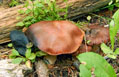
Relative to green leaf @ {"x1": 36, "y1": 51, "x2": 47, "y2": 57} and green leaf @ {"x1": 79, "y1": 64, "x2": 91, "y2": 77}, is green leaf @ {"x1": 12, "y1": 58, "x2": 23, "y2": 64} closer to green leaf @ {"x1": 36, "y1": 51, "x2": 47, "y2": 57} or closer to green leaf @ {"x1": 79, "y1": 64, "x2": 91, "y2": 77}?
green leaf @ {"x1": 36, "y1": 51, "x2": 47, "y2": 57}

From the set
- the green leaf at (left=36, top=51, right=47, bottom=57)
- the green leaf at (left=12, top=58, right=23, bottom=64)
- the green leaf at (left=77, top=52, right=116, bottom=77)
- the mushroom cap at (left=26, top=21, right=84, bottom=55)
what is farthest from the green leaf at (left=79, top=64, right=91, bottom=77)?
the green leaf at (left=12, top=58, right=23, bottom=64)

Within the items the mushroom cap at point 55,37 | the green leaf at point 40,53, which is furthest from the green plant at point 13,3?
A: the green leaf at point 40,53

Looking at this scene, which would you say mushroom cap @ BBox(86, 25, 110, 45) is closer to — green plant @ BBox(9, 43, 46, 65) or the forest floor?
the forest floor

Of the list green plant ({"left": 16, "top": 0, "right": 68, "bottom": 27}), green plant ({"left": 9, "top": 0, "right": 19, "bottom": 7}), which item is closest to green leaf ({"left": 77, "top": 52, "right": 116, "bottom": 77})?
green plant ({"left": 16, "top": 0, "right": 68, "bottom": 27})

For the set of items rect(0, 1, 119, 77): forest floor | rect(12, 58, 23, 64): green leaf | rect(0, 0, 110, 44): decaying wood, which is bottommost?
rect(0, 1, 119, 77): forest floor

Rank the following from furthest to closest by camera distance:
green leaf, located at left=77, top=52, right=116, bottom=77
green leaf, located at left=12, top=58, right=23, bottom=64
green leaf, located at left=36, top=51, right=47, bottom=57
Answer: green leaf, located at left=36, top=51, right=47, bottom=57 < green leaf, located at left=12, top=58, right=23, bottom=64 < green leaf, located at left=77, top=52, right=116, bottom=77

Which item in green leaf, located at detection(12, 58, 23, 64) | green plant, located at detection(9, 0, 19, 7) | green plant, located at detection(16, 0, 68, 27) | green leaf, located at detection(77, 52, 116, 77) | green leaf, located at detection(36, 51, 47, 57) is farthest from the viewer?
green plant, located at detection(9, 0, 19, 7)

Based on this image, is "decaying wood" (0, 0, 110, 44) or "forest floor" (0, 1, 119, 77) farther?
"decaying wood" (0, 0, 110, 44)

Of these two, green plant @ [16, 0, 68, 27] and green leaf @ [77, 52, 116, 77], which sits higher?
green plant @ [16, 0, 68, 27]
